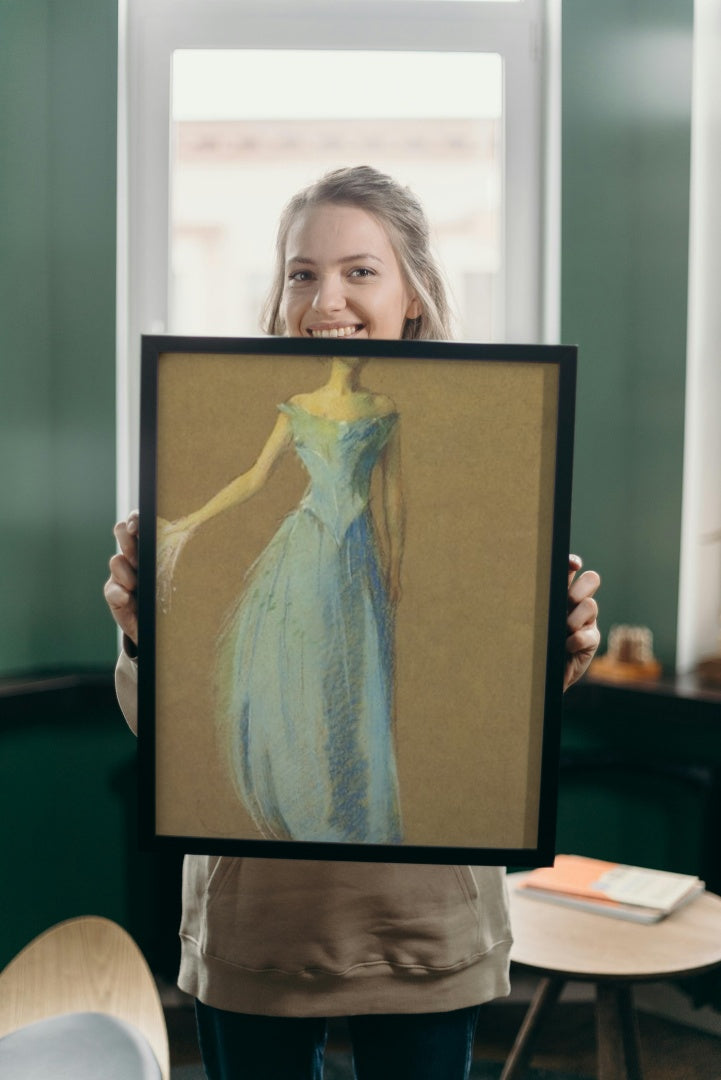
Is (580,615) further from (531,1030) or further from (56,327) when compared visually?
(56,327)

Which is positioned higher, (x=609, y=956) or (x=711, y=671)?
(x=711, y=671)

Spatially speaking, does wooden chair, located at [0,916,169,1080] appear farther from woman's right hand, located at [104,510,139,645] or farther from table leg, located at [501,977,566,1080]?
table leg, located at [501,977,566,1080]

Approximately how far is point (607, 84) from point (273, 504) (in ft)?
6.68

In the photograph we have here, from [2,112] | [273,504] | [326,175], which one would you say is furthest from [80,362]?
[273,504]

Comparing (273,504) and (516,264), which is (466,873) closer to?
(273,504)

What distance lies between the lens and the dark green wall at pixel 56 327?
243 centimetres

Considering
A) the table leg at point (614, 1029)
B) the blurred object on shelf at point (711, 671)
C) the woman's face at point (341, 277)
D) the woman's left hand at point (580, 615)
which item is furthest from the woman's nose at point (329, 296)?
the blurred object on shelf at point (711, 671)

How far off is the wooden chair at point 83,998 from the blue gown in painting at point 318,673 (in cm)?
17

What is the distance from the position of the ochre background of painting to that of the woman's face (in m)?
0.22

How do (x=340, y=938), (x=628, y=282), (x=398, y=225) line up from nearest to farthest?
(x=340, y=938) < (x=398, y=225) < (x=628, y=282)

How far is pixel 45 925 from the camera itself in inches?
96.7

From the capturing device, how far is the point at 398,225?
1.16 metres

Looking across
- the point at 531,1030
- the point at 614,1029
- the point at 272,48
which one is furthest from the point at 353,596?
the point at 272,48

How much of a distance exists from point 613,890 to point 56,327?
1.76 metres
